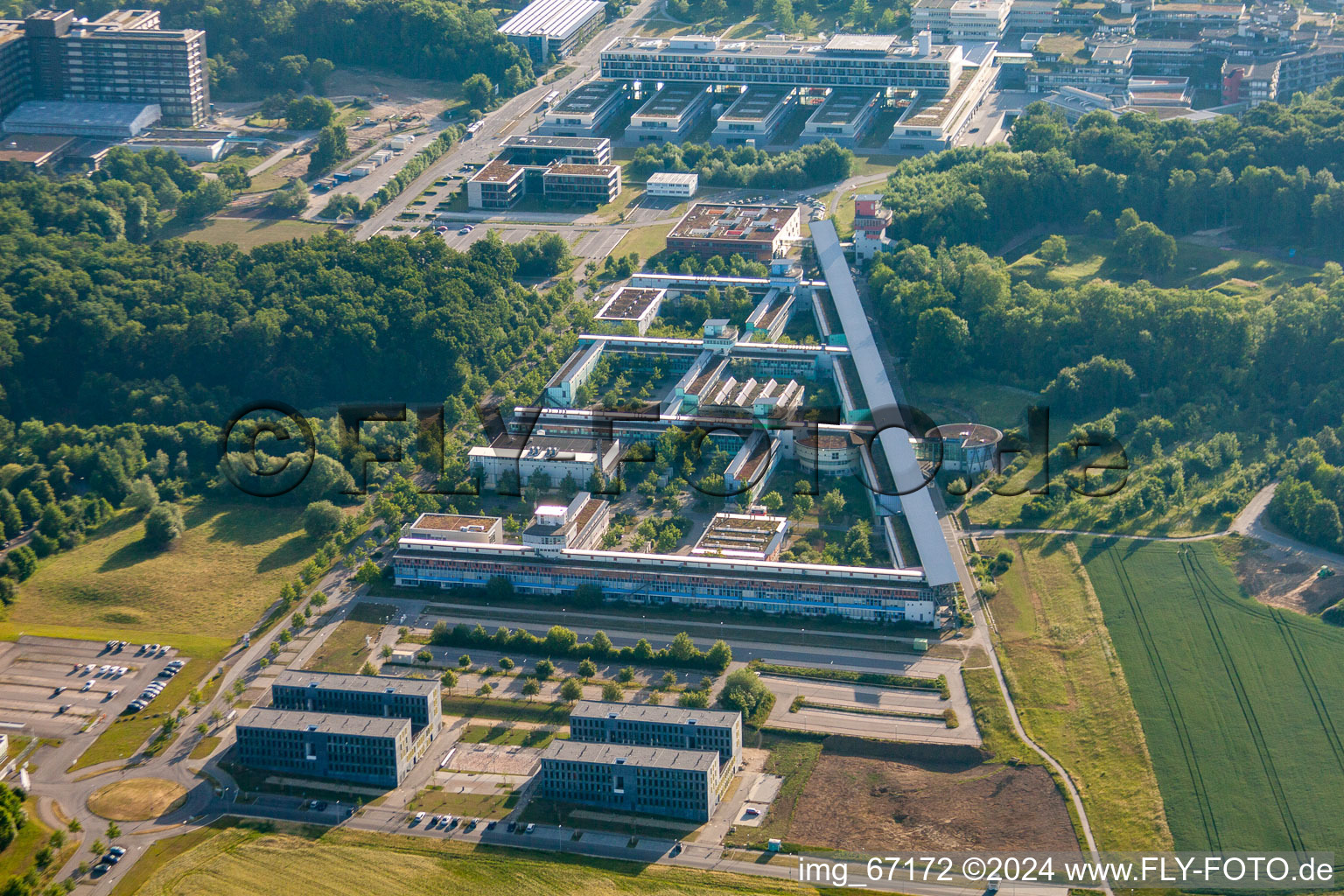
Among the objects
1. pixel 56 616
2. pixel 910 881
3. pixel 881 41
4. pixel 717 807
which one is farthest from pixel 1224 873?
pixel 881 41

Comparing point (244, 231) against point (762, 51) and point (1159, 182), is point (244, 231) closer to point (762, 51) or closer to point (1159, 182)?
point (762, 51)

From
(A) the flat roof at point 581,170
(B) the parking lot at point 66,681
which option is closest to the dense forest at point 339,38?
(A) the flat roof at point 581,170

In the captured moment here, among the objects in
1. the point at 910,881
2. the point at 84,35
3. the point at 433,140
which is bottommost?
the point at 910,881

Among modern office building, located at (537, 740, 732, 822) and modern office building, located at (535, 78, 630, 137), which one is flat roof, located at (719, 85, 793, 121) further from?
modern office building, located at (537, 740, 732, 822)

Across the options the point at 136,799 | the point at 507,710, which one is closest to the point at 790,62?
the point at 507,710

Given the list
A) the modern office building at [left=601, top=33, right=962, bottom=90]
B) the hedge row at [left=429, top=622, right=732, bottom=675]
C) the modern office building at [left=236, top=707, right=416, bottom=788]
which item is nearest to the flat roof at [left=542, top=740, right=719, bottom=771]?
the modern office building at [left=236, top=707, right=416, bottom=788]

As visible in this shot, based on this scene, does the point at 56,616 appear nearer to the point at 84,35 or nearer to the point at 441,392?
the point at 441,392
